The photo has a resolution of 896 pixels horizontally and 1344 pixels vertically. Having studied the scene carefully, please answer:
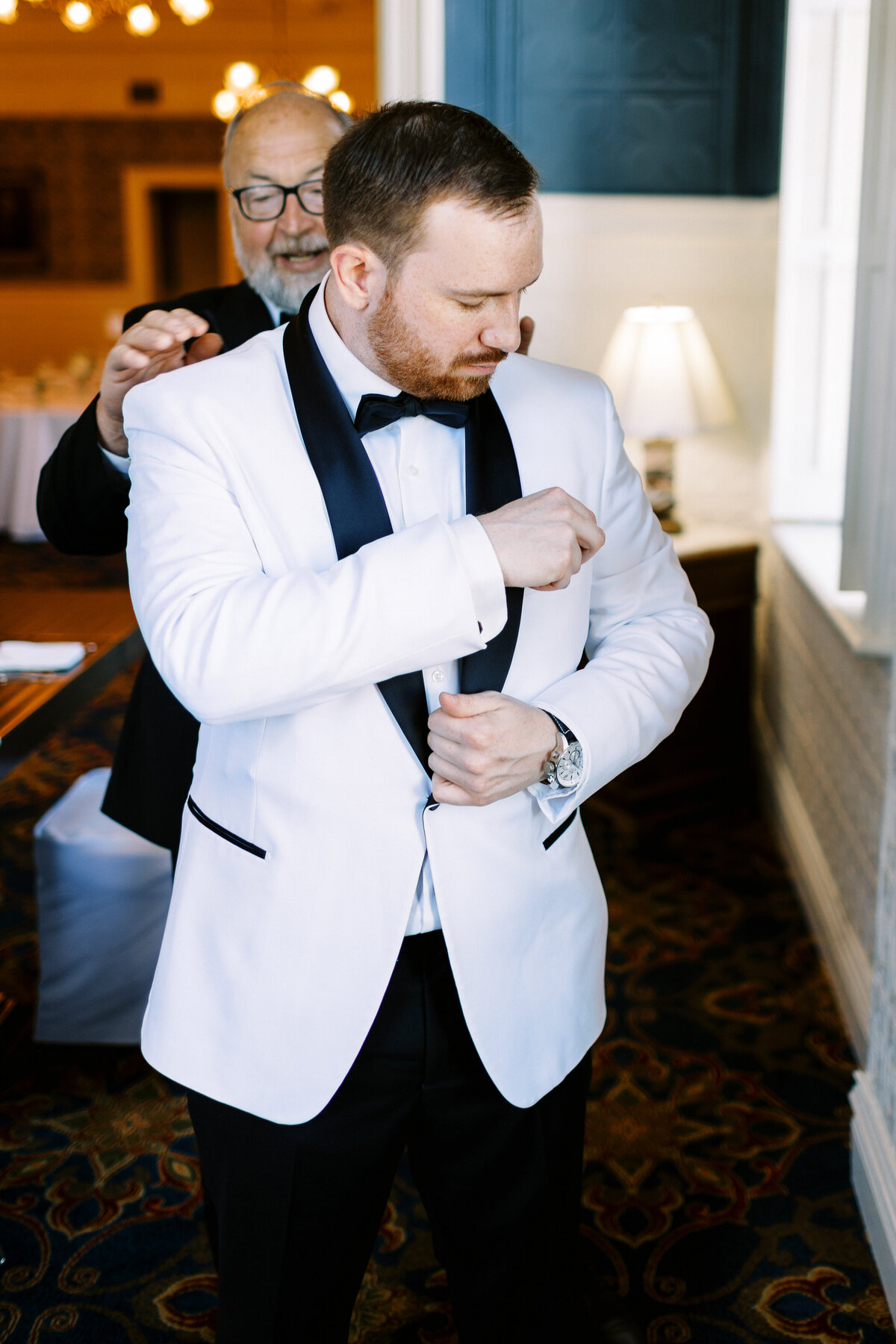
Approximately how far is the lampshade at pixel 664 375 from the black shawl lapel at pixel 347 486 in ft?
8.63

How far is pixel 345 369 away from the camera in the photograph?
4.22 ft

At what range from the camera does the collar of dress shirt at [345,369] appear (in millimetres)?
1279

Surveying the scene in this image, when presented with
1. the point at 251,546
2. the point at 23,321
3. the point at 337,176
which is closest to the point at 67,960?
the point at 251,546

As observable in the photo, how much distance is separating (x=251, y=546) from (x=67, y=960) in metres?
1.74

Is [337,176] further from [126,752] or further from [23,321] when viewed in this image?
[23,321]

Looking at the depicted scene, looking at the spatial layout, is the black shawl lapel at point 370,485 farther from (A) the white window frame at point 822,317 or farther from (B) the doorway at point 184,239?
(B) the doorway at point 184,239

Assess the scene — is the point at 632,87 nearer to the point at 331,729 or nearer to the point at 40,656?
the point at 40,656

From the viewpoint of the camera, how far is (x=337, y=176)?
1198 millimetres

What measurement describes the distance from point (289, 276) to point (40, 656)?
1.15m

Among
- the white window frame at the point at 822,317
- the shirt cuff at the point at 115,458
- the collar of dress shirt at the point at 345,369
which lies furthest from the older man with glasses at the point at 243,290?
the white window frame at the point at 822,317

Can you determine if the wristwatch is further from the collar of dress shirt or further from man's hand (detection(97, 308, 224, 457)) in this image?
man's hand (detection(97, 308, 224, 457))

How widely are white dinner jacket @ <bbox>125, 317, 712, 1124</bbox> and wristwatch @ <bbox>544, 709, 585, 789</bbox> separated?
0.04ft

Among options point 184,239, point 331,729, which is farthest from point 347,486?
point 184,239

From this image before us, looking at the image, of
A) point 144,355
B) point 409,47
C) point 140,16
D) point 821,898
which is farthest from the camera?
point 140,16
